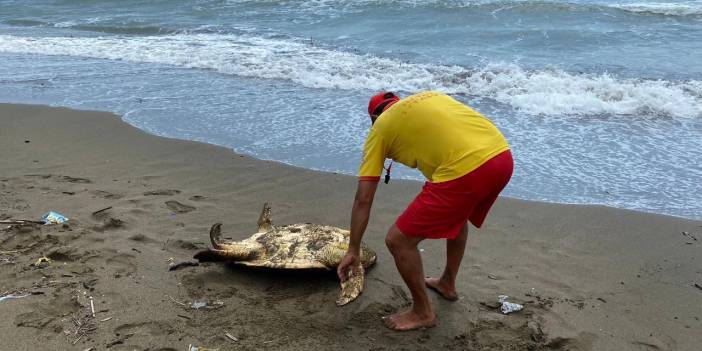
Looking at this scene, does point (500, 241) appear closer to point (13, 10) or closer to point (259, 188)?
point (259, 188)

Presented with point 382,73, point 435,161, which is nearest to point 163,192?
point 435,161

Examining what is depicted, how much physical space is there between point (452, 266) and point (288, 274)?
1005 millimetres

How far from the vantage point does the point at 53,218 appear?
414 centimetres

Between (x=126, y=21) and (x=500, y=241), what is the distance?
13.6 m

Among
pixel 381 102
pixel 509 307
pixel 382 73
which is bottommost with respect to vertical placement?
pixel 509 307

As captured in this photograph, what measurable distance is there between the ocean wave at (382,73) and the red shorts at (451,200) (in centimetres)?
479

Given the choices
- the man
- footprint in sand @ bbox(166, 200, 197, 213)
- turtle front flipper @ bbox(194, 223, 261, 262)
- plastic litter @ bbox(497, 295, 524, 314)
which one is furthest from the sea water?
the man

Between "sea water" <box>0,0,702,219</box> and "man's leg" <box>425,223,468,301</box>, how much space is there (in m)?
1.70

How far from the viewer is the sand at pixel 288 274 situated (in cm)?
307

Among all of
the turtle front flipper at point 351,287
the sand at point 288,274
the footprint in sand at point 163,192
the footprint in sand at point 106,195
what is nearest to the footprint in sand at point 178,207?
the sand at point 288,274

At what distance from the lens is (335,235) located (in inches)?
150

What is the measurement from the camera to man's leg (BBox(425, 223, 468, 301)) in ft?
11.2

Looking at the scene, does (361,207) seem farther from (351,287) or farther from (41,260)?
(41,260)

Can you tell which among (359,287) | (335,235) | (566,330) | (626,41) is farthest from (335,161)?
(626,41)
